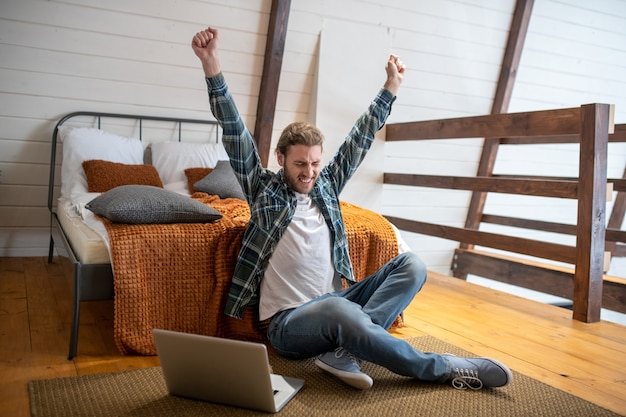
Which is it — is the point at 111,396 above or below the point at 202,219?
below

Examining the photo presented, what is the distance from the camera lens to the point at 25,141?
11.6ft

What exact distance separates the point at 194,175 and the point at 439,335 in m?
1.70

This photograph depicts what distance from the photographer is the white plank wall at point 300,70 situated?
137 inches

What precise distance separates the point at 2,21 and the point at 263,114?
1544mm

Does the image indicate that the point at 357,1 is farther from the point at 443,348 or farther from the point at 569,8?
the point at 443,348

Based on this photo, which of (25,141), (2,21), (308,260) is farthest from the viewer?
(25,141)

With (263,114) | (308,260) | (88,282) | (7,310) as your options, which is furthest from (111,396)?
(263,114)

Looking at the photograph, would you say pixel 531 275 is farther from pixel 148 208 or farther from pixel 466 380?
pixel 148 208

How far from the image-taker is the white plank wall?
3482 millimetres

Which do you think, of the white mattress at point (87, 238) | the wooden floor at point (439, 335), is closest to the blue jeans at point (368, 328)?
the wooden floor at point (439, 335)

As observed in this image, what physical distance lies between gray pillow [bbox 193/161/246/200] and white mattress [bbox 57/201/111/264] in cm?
72

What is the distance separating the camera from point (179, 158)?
369 centimetres

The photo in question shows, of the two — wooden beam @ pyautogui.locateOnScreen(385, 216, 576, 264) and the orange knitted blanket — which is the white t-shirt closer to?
the orange knitted blanket

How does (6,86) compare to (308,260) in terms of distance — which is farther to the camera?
(6,86)
